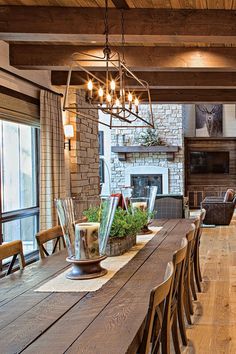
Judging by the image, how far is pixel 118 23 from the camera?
3.71 metres

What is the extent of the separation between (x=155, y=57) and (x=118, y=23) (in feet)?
3.85

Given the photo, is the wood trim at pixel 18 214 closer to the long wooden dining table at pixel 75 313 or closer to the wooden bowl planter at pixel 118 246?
the wooden bowl planter at pixel 118 246

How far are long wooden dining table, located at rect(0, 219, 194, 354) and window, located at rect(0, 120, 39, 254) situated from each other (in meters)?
2.45

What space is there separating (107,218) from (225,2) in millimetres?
2295

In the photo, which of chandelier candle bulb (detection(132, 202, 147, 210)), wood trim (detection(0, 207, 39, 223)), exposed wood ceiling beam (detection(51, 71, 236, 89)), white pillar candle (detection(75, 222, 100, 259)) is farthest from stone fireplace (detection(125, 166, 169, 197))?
white pillar candle (detection(75, 222, 100, 259))

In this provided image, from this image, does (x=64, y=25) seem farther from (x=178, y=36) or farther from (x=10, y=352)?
(x=10, y=352)

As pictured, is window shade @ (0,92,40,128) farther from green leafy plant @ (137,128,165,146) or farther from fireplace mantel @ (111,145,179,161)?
green leafy plant @ (137,128,165,146)

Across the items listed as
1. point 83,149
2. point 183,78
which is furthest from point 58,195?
point 183,78

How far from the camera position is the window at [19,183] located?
4836mm

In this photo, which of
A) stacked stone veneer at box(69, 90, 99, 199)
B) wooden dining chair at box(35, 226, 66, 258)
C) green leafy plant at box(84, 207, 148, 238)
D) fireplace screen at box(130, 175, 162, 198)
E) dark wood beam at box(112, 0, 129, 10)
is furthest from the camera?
fireplace screen at box(130, 175, 162, 198)

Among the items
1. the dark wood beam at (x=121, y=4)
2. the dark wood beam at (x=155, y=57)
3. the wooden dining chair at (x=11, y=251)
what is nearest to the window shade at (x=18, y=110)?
the dark wood beam at (x=155, y=57)

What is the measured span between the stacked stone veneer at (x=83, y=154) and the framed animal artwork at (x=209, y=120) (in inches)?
252

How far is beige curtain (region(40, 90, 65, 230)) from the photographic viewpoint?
17.3ft

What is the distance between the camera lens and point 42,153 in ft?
17.3
